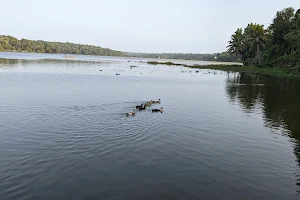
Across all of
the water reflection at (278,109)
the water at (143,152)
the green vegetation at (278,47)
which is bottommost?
the water at (143,152)

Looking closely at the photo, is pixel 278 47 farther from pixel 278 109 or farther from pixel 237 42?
pixel 278 109

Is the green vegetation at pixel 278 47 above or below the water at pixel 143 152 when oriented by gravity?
above

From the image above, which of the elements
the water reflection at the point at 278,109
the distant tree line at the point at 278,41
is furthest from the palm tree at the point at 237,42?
the water reflection at the point at 278,109

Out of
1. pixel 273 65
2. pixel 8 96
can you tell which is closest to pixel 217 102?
pixel 8 96

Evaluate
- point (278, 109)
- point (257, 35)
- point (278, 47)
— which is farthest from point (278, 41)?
point (278, 109)

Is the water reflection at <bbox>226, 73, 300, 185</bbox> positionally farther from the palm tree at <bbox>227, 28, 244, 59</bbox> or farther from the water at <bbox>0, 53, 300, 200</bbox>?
the palm tree at <bbox>227, 28, 244, 59</bbox>

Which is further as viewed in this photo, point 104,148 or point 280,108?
point 280,108

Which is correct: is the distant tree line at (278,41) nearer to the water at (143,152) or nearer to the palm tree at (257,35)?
the palm tree at (257,35)

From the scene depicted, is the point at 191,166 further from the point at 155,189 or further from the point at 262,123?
the point at 262,123

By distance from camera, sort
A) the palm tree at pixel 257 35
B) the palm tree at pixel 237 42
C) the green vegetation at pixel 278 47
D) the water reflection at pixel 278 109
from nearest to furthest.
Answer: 1. the water reflection at pixel 278 109
2. the green vegetation at pixel 278 47
3. the palm tree at pixel 257 35
4. the palm tree at pixel 237 42

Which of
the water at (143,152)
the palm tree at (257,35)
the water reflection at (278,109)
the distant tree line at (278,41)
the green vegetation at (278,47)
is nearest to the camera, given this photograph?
the water at (143,152)

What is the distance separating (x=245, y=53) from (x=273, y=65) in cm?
2583

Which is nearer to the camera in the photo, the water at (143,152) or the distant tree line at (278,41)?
the water at (143,152)

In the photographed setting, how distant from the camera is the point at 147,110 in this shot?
28344mm
